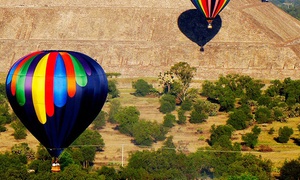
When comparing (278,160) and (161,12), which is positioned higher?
(161,12)

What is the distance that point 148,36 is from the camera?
445 feet

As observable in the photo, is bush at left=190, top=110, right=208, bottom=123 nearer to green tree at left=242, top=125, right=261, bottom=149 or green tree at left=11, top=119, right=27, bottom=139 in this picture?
green tree at left=242, top=125, right=261, bottom=149

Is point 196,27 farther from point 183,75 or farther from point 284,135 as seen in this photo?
point 284,135

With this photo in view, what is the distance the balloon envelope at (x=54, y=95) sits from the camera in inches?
2596

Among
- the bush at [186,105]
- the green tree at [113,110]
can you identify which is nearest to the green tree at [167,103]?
the bush at [186,105]

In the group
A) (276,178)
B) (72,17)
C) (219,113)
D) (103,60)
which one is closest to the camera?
(276,178)

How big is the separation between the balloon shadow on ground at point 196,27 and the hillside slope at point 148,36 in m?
0.67

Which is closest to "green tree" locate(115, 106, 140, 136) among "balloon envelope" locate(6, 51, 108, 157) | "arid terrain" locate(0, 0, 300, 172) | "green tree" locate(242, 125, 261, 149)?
"green tree" locate(242, 125, 261, 149)

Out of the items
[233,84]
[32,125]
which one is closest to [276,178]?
[32,125]

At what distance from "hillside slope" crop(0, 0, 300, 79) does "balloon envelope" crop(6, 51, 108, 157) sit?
60.1 m

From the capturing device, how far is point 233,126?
95.1 meters

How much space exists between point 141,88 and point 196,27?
22262 millimetres

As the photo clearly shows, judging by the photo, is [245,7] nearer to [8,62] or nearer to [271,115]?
[8,62]

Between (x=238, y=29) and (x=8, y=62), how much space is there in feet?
97.6
